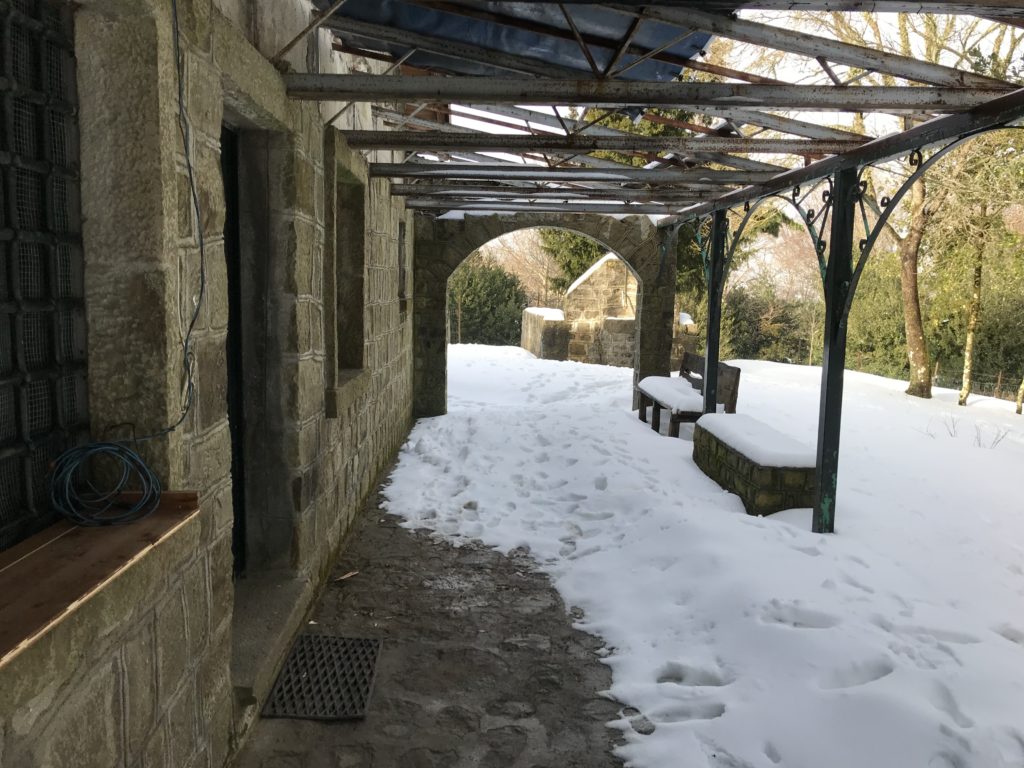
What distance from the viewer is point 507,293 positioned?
19828 millimetres

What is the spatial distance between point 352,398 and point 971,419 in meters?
9.11

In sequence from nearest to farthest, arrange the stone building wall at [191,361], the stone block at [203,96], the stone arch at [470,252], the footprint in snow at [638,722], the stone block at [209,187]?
the stone building wall at [191,361], the stone block at [203,96], the stone block at [209,187], the footprint in snow at [638,722], the stone arch at [470,252]

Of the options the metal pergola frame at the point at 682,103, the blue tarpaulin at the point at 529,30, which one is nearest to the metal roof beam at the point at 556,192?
the metal pergola frame at the point at 682,103

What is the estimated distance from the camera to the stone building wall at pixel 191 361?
53.4 inches

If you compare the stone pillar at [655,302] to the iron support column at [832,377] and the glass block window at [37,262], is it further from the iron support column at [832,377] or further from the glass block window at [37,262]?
the glass block window at [37,262]

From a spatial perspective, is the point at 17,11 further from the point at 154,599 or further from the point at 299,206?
the point at 299,206

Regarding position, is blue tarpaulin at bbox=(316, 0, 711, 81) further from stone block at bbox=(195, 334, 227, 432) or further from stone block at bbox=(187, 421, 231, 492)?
stone block at bbox=(187, 421, 231, 492)

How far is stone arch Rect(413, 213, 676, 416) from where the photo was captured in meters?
8.06

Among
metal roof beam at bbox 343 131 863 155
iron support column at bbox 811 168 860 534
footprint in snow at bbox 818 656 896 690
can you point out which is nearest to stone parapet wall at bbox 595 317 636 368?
iron support column at bbox 811 168 860 534

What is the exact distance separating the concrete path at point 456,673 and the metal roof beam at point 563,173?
8.16 ft

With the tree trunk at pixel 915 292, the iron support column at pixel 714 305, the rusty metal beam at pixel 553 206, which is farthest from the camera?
the tree trunk at pixel 915 292

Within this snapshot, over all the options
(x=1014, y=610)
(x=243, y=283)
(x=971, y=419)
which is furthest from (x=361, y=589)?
(x=971, y=419)

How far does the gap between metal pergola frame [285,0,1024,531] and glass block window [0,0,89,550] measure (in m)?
1.21

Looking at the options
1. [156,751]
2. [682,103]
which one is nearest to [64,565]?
[156,751]
